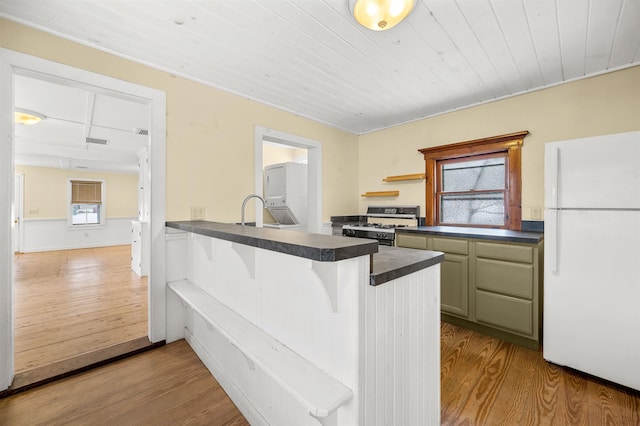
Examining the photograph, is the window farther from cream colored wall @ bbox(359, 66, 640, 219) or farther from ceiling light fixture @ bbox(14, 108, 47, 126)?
ceiling light fixture @ bbox(14, 108, 47, 126)

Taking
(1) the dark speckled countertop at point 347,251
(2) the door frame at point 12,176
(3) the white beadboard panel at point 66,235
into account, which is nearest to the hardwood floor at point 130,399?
(2) the door frame at point 12,176

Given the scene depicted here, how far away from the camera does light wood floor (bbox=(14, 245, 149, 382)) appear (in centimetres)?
223

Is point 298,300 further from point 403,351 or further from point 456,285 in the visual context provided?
point 456,285

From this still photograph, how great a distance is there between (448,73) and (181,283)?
300 cm

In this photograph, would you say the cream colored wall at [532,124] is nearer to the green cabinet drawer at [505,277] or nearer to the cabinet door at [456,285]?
the green cabinet drawer at [505,277]

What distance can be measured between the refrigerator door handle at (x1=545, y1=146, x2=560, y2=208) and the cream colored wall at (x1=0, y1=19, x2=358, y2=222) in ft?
8.32

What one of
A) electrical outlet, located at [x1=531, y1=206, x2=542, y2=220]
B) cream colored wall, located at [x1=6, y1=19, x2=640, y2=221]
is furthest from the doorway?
electrical outlet, located at [x1=531, y1=206, x2=542, y2=220]

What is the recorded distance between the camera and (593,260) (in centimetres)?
180

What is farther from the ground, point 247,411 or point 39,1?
point 39,1

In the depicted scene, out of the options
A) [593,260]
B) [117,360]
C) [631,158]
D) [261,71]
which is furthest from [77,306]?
[631,158]

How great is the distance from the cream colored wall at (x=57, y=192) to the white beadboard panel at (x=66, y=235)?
0.62 ft

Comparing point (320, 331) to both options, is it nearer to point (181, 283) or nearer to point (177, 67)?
point (181, 283)

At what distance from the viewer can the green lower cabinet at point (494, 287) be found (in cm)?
223

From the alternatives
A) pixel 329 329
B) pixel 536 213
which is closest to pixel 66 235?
pixel 329 329
